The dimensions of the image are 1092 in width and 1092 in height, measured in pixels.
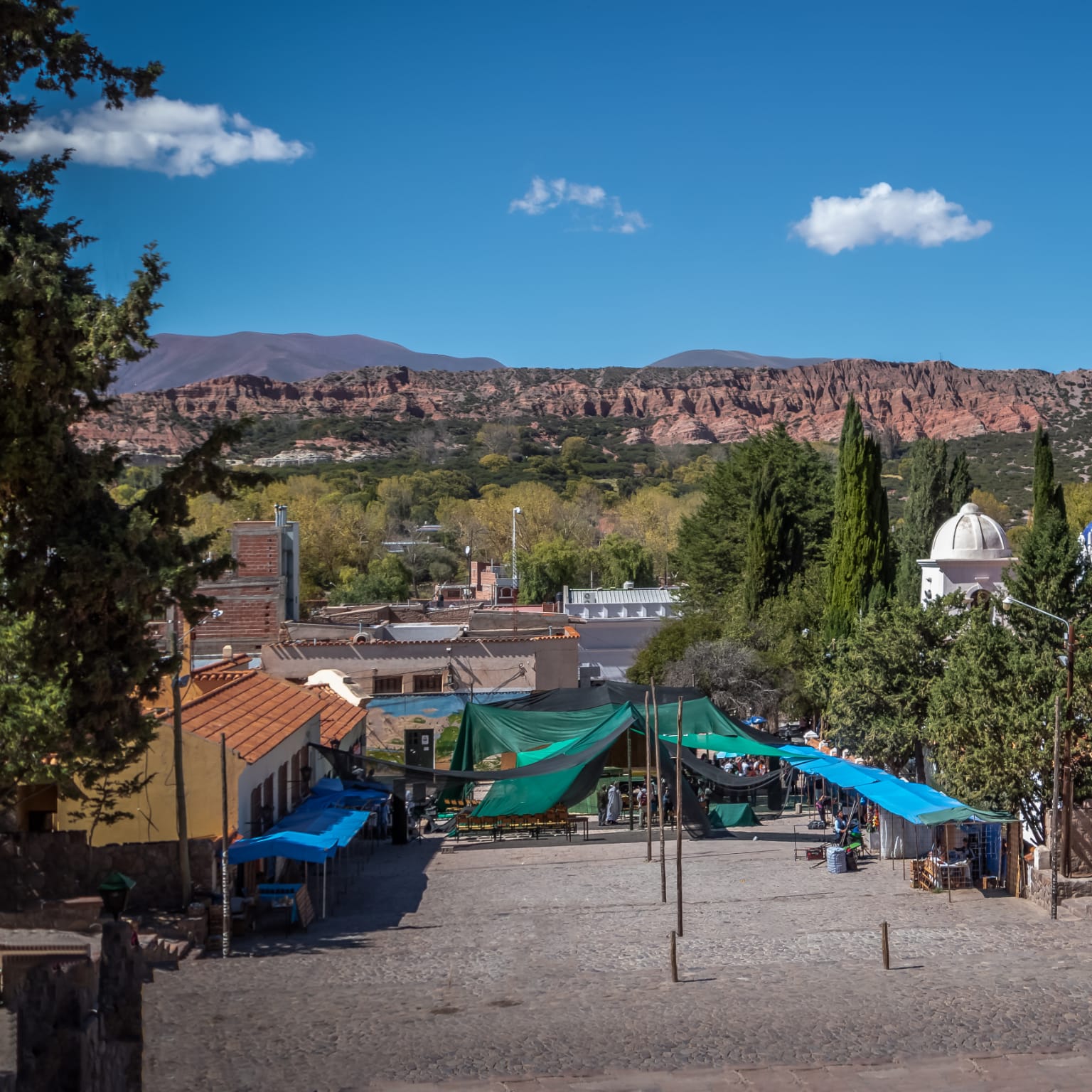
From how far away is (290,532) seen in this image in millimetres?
50312

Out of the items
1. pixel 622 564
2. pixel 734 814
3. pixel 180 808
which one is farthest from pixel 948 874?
pixel 622 564

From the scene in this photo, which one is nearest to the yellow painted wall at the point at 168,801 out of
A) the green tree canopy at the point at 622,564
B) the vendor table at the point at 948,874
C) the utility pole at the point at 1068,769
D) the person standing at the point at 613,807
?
the person standing at the point at 613,807

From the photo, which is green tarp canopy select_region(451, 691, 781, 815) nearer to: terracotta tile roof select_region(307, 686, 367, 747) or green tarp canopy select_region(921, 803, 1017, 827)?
terracotta tile roof select_region(307, 686, 367, 747)

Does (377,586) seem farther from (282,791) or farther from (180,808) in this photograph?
(180,808)

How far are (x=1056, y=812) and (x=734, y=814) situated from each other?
30.0 ft

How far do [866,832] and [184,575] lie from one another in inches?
647

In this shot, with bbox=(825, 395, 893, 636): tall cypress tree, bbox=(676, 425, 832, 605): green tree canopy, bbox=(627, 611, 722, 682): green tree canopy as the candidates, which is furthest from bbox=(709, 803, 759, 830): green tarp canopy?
bbox=(676, 425, 832, 605): green tree canopy

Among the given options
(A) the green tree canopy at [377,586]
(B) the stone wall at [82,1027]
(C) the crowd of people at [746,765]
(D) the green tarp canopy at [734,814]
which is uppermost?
(B) the stone wall at [82,1027]

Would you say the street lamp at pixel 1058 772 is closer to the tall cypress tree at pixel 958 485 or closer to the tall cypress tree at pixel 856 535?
the tall cypress tree at pixel 856 535

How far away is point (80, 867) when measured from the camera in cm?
1709

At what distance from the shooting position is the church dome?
3397 centimetres

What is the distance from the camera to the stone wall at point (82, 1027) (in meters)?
6.38

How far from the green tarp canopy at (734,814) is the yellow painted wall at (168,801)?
37.0 ft

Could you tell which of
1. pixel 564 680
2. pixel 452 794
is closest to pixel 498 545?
pixel 564 680
